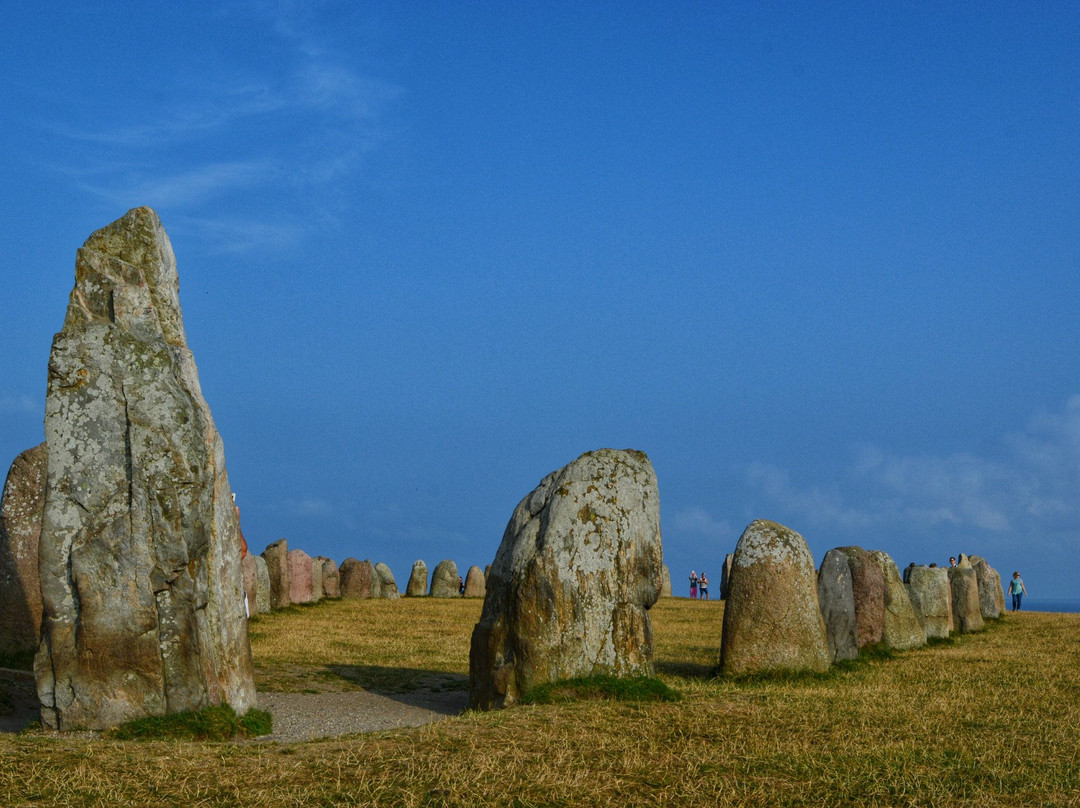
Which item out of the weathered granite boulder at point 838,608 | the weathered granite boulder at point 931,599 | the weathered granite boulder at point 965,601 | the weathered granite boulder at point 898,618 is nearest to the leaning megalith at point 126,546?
the weathered granite boulder at point 838,608

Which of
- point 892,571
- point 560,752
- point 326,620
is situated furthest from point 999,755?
point 326,620

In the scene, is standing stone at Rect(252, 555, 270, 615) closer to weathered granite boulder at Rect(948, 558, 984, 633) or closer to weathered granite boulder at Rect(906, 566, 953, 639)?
weathered granite boulder at Rect(906, 566, 953, 639)

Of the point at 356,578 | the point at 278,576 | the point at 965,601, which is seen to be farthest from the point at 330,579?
the point at 965,601

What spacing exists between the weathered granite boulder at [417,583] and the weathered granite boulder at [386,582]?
2452 mm

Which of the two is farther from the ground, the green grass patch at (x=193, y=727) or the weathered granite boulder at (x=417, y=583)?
the weathered granite boulder at (x=417, y=583)

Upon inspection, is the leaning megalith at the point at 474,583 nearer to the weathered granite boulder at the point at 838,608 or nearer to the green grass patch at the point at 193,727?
the weathered granite boulder at the point at 838,608

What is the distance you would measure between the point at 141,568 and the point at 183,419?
137 cm

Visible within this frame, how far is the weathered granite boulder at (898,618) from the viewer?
1923cm

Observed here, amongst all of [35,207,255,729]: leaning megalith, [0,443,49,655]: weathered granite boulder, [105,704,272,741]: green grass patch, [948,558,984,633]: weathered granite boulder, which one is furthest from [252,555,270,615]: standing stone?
[105,704,272,741]: green grass patch

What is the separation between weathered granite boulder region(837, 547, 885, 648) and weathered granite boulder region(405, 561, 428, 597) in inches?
963

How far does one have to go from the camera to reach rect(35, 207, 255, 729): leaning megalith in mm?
9719

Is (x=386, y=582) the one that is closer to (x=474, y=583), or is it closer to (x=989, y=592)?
(x=474, y=583)

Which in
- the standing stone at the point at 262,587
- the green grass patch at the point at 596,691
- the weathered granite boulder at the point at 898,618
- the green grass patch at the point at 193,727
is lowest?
the green grass patch at the point at 193,727

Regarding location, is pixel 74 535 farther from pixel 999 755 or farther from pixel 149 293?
pixel 999 755
